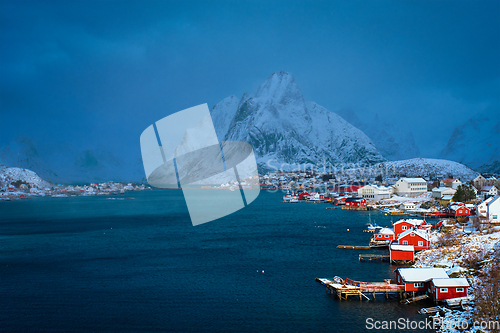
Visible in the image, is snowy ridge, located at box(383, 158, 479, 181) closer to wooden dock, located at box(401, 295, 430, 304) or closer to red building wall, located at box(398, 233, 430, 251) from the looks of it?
red building wall, located at box(398, 233, 430, 251)

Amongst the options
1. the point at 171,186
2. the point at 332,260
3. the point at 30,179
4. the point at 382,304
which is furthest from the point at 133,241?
the point at 171,186

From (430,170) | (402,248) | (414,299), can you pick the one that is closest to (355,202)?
(402,248)

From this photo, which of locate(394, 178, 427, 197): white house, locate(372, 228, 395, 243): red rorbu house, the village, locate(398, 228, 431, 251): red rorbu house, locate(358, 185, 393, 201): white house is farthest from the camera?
the village

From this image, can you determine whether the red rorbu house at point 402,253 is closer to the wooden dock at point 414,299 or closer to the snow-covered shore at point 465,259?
the snow-covered shore at point 465,259

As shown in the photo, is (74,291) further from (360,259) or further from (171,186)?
(171,186)

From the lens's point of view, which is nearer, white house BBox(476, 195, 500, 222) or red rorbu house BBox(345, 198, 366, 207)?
white house BBox(476, 195, 500, 222)

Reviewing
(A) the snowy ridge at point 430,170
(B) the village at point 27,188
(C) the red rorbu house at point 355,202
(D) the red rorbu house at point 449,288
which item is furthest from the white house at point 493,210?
(B) the village at point 27,188

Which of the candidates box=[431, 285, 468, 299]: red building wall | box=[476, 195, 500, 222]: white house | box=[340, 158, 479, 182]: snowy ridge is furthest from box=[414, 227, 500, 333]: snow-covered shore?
box=[340, 158, 479, 182]: snowy ridge

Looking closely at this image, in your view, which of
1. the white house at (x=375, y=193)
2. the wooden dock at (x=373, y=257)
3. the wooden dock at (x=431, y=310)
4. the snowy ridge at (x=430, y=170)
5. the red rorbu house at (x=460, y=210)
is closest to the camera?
the wooden dock at (x=431, y=310)
